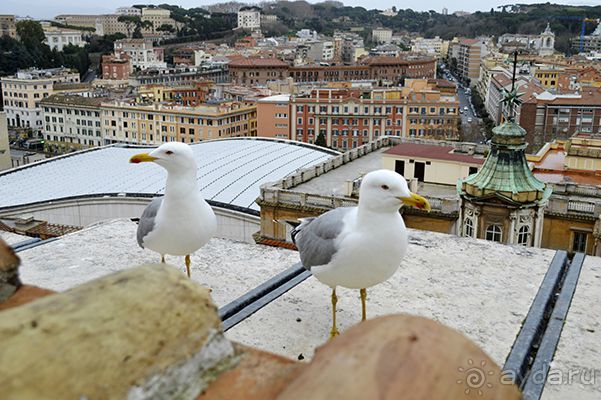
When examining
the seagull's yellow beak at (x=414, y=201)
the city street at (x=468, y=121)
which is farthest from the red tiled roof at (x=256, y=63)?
the seagull's yellow beak at (x=414, y=201)

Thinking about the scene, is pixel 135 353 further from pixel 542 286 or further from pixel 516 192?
pixel 516 192

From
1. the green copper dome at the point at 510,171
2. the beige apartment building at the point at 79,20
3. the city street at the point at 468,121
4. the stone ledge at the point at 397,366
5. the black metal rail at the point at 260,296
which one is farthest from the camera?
the beige apartment building at the point at 79,20

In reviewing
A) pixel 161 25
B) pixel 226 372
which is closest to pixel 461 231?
pixel 226 372

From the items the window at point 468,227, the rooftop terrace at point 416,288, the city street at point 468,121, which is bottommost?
the city street at point 468,121

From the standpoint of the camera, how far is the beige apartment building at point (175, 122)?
2122 inches

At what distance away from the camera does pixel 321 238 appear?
386 centimetres

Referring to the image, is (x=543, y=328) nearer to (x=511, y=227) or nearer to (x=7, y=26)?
(x=511, y=227)

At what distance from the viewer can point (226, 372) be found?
190 cm

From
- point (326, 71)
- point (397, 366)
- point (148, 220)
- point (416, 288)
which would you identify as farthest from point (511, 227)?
point (326, 71)

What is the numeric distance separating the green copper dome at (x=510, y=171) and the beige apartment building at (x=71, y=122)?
5188 cm

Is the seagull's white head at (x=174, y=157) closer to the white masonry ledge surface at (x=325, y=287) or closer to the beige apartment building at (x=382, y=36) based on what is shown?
the white masonry ledge surface at (x=325, y=287)

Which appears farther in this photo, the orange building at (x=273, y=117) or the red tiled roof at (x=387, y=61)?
the red tiled roof at (x=387, y=61)

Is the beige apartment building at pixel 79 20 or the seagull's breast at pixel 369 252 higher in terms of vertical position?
the beige apartment building at pixel 79 20

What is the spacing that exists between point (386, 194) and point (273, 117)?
5214 centimetres
